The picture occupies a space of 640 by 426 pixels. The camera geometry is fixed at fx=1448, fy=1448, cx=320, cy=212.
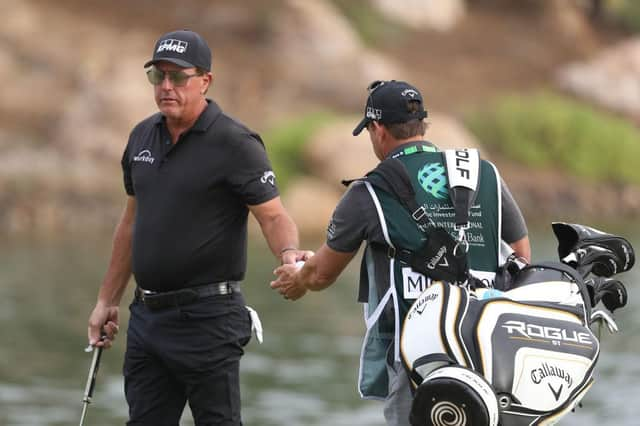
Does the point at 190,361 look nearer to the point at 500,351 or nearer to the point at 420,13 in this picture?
the point at 500,351

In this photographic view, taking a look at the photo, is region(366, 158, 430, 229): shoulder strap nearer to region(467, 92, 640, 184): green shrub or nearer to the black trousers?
the black trousers

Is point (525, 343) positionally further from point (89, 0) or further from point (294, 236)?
point (89, 0)

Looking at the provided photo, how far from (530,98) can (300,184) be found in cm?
734

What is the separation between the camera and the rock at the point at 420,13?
32656mm

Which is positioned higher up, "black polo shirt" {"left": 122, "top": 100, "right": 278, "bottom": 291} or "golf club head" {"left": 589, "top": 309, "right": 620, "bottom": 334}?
"black polo shirt" {"left": 122, "top": 100, "right": 278, "bottom": 291}

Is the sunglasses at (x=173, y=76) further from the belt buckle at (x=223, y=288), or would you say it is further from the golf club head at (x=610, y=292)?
the golf club head at (x=610, y=292)

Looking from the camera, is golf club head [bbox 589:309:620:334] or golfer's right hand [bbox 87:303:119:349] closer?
golf club head [bbox 589:309:620:334]

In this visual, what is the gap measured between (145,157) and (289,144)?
1846 centimetres

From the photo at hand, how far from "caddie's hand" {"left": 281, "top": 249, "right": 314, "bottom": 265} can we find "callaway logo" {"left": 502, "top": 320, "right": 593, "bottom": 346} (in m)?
1.03

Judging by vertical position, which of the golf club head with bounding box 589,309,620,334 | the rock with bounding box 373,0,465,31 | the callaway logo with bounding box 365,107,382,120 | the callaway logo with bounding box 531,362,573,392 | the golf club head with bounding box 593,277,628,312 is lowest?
the callaway logo with bounding box 531,362,573,392

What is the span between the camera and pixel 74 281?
56.5 feet

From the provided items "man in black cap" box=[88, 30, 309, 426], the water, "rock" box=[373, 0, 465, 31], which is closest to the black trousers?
"man in black cap" box=[88, 30, 309, 426]

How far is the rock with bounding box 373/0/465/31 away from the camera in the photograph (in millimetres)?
32656

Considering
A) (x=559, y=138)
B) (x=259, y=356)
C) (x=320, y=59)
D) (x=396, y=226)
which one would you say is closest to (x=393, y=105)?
(x=396, y=226)
